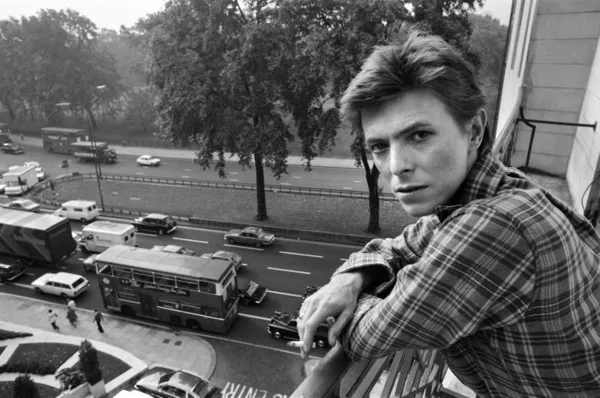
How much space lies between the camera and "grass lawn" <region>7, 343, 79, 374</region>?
543 inches

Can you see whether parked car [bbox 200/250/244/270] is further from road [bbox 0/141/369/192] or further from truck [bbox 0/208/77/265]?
road [bbox 0/141/369/192]

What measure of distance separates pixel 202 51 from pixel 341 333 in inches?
754

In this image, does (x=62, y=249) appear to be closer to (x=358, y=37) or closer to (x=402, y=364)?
(x=358, y=37)

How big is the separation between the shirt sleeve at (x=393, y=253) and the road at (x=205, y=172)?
26.7 m

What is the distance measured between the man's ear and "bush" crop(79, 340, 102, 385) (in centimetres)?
1260

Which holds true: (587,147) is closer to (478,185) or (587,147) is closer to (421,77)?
(478,185)

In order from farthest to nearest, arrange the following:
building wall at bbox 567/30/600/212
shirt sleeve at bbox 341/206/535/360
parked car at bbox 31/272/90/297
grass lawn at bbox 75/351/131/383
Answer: parked car at bbox 31/272/90/297 → grass lawn at bbox 75/351/131/383 → building wall at bbox 567/30/600/212 → shirt sleeve at bbox 341/206/535/360

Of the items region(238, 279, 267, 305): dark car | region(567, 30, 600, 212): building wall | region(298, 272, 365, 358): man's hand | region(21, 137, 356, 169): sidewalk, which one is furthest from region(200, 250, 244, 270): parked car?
region(21, 137, 356, 169): sidewalk

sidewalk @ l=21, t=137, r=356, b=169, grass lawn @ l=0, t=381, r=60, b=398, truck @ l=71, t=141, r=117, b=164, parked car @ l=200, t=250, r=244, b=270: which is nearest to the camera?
grass lawn @ l=0, t=381, r=60, b=398

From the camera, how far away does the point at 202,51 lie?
62.5ft

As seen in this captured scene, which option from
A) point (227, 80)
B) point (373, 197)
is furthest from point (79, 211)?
point (373, 197)

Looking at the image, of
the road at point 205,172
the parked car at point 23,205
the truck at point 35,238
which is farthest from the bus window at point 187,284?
the parked car at point 23,205

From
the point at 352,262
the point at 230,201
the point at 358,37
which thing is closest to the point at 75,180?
the point at 230,201

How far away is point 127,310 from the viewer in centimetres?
1591
